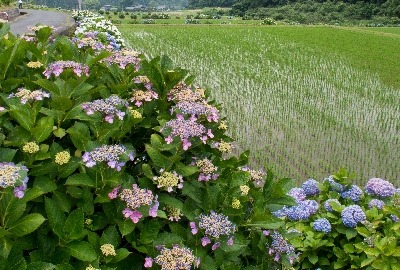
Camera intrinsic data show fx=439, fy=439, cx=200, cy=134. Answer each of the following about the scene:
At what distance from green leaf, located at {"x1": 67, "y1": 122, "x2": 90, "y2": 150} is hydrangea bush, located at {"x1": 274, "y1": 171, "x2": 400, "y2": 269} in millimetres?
1662

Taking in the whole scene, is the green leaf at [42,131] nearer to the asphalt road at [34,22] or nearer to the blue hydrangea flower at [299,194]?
the blue hydrangea flower at [299,194]

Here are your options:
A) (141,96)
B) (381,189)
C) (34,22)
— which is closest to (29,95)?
(141,96)

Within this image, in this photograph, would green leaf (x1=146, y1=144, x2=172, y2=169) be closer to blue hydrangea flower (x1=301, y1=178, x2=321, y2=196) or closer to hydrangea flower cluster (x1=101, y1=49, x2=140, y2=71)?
hydrangea flower cluster (x1=101, y1=49, x2=140, y2=71)

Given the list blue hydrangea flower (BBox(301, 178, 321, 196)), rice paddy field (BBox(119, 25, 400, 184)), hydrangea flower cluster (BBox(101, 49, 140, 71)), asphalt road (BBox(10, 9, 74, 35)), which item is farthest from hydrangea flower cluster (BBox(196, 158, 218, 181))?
asphalt road (BBox(10, 9, 74, 35))

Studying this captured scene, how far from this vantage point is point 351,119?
7.95 metres

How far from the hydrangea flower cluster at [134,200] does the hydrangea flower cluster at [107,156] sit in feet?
0.25

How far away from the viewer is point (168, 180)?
137 cm

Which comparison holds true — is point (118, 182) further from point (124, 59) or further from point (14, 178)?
point (124, 59)

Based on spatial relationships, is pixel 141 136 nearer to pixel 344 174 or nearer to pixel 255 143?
pixel 344 174

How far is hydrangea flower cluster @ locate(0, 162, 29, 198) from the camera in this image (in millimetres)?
1092

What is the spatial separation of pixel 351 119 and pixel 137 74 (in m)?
6.74

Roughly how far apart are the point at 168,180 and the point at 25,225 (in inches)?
17.0

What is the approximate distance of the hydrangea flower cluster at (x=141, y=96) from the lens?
5.51 ft

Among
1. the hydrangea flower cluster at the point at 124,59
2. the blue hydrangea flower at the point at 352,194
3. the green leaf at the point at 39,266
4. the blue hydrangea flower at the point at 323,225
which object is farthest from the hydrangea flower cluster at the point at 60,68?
the blue hydrangea flower at the point at 352,194
